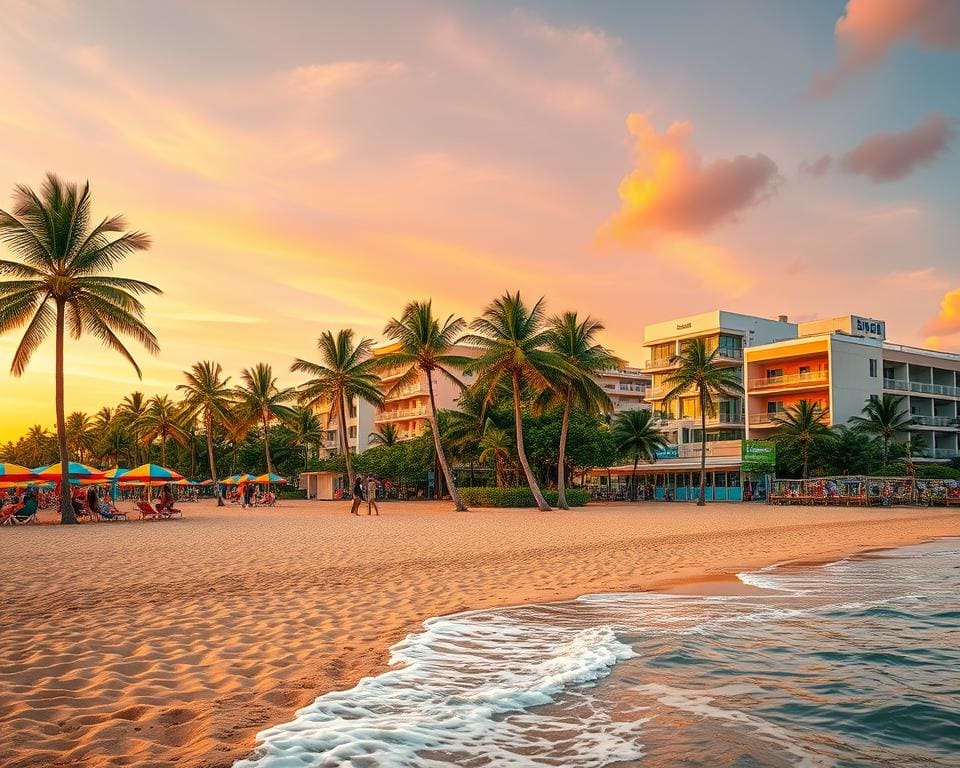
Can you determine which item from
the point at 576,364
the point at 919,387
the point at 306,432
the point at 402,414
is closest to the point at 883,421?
the point at 919,387

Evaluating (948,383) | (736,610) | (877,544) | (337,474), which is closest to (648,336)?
(948,383)

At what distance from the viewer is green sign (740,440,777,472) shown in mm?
48812

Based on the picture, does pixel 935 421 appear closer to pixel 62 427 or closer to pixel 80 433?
pixel 62 427

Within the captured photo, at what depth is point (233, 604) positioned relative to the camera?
30.8ft

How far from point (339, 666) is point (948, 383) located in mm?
69492

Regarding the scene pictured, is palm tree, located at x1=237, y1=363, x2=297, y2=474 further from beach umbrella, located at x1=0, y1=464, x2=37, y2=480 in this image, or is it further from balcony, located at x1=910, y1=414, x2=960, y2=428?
balcony, located at x1=910, y1=414, x2=960, y2=428

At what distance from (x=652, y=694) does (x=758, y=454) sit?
46187 millimetres

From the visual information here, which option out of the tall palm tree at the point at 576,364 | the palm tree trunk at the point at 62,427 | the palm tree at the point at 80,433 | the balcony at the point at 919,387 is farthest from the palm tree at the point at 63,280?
the palm tree at the point at 80,433

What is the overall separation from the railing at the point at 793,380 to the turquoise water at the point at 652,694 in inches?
1925

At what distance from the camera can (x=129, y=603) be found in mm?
9359

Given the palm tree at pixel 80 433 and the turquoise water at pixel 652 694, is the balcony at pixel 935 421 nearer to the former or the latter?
the turquoise water at pixel 652 694

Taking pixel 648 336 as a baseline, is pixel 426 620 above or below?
below

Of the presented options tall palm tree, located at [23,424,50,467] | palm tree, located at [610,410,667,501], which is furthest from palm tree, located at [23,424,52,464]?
palm tree, located at [610,410,667,501]

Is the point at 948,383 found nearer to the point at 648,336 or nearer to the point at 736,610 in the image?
the point at 648,336
